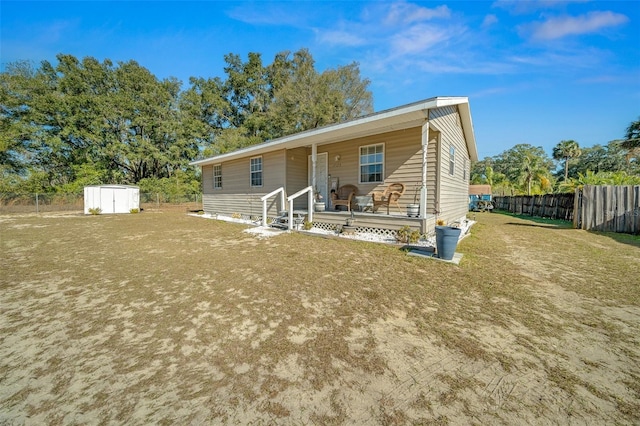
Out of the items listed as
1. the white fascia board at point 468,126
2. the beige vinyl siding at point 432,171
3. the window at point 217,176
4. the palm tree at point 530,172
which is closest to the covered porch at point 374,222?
the beige vinyl siding at point 432,171

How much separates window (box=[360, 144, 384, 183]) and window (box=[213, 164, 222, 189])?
8.67 metres

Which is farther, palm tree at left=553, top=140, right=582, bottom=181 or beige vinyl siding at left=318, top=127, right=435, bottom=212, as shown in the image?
palm tree at left=553, top=140, right=582, bottom=181

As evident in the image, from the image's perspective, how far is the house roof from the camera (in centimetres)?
593

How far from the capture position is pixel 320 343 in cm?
227

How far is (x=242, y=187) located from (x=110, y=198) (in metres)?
11.0

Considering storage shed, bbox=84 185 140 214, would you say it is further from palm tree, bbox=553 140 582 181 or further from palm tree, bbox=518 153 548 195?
palm tree, bbox=553 140 582 181

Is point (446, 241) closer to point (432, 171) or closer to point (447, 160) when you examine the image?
point (432, 171)

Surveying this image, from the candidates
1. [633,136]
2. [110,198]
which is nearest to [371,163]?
[110,198]

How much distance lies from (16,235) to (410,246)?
11.8m

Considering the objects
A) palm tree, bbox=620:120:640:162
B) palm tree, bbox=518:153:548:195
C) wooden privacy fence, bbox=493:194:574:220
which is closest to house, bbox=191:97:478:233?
wooden privacy fence, bbox=493:194:574:220

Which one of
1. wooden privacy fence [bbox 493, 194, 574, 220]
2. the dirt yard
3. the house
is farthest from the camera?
wooden privacy fence [bbox 493, 194, 574, 220]

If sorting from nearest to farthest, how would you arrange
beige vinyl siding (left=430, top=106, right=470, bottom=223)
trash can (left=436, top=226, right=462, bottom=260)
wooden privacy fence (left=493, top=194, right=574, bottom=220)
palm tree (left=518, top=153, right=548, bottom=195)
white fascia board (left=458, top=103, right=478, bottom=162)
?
trash can (left=436, top=226, right=462, bottom=260) → beige vinyl siding (left=430, top=106, right=470, bottom=223) → white fascia board (left=458, top=103, right=478, bottom=162) → wooden privacy fence (left=493, top=194, right=574, bottom=220) → palm tree (left=518, top=153, right=548, bottom=195)

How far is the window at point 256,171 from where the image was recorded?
1112 cm

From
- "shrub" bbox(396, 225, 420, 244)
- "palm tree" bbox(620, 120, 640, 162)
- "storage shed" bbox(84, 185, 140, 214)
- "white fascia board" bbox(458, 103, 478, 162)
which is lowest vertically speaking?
"shrub" bbox(396, 225, 420, 244)
